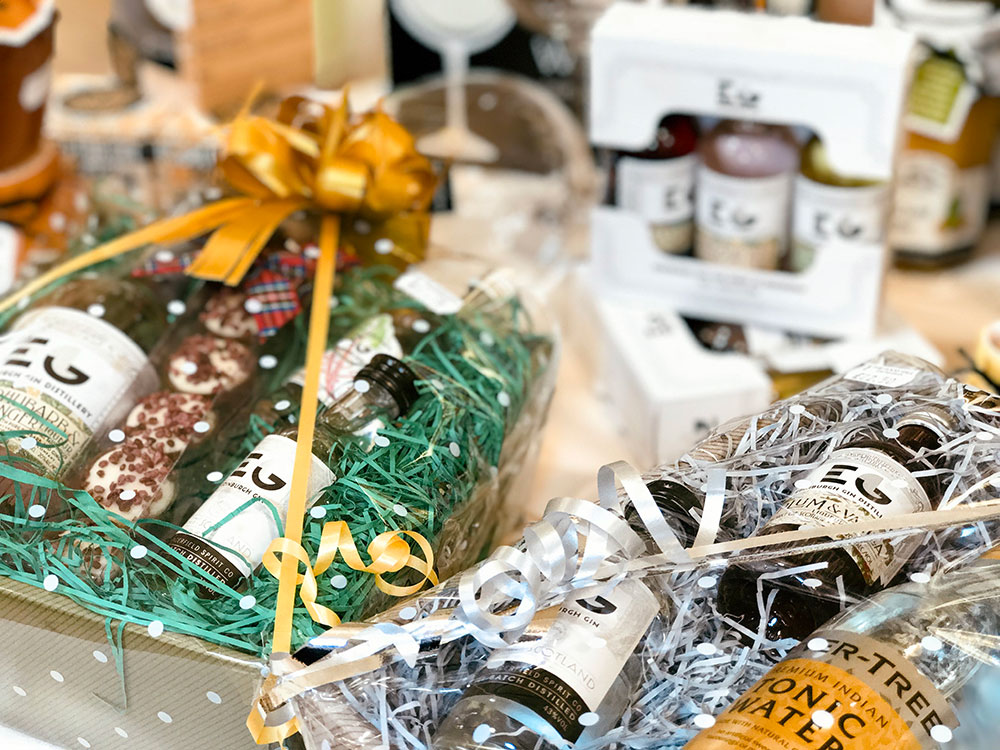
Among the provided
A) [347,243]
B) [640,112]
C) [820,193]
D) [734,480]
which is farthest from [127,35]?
[734,480]

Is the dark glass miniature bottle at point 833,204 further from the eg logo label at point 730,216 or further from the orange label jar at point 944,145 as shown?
the orange label jar at point 944,145

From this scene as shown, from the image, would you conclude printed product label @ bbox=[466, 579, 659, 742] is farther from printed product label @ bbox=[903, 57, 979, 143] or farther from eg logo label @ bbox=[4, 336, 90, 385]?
printed product label @ bbox=[903, 57, 979, 143]

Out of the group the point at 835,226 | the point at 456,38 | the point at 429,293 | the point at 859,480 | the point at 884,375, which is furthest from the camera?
the point at 456,38

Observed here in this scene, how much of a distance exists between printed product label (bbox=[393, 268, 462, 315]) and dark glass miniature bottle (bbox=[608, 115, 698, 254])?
25cm

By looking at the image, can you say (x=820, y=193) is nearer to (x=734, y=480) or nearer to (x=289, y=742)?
(x=734, y=480)

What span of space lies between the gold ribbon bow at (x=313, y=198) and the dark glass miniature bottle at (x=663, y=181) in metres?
0.21

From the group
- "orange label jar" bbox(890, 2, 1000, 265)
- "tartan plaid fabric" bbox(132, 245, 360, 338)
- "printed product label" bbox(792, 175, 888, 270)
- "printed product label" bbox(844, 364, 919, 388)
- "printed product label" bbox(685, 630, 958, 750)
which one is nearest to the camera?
"printed product label" bbox(685, 630, 958, 750)

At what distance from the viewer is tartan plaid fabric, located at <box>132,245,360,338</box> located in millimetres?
862

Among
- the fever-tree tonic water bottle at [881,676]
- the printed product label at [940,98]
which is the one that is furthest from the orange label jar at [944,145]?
the fever-tree tonic water bottle at [881,676]

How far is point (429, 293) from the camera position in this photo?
882 mm

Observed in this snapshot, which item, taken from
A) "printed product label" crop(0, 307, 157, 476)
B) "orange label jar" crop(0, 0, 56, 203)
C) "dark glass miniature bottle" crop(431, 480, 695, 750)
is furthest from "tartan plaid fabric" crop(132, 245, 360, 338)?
"dark glass miniature bottle" crop(431, 480, 695, 750)

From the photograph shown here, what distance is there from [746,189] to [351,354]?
1.35 feet

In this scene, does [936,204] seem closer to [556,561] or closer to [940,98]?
[940,98]

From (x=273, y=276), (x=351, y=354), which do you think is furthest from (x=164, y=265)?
(x=351, y=354)
